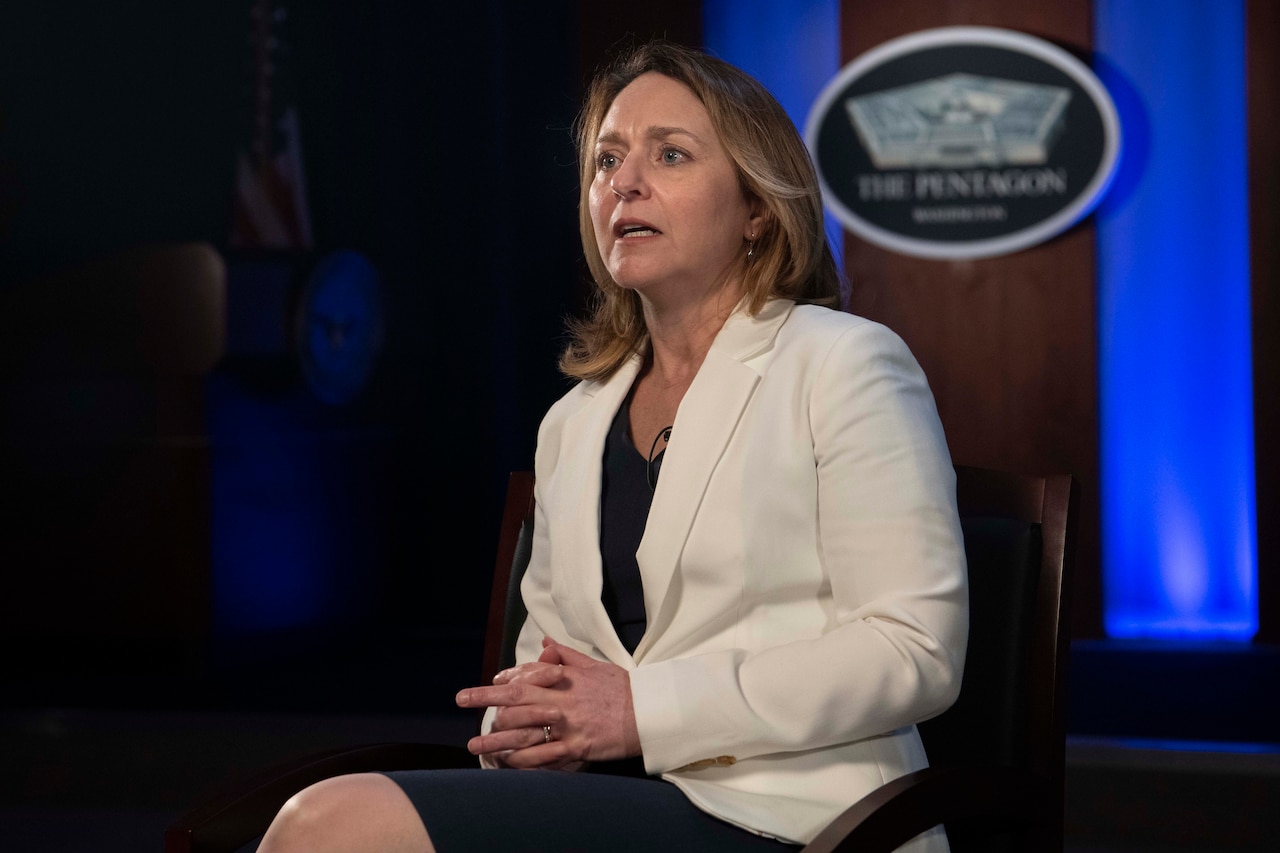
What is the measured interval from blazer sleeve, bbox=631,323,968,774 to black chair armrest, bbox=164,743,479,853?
44 centimetres

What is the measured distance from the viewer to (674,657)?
1.53 meters

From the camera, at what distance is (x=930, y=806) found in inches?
53.3

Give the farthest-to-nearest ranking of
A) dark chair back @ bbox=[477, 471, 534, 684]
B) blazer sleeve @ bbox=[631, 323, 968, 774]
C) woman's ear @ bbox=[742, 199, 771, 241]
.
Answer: dark chair back @ bbox=[477, 471, 534, 684], woman's ear @ bbox=[742, 199, 771, 241], blazer sleeve @ bbox=[631, 323, 968, 774]

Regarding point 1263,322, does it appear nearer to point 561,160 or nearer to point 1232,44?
point 1232,44

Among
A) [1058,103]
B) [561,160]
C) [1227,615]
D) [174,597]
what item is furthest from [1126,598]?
[174,597]

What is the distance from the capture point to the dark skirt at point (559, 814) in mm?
1345

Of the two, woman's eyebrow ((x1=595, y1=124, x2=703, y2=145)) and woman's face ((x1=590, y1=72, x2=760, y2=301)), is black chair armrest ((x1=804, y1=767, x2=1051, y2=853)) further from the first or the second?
woman's eyebrow ((x1=595, y1=124, x2=703, y2=145))

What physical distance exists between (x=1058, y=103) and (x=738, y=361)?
2976 mm

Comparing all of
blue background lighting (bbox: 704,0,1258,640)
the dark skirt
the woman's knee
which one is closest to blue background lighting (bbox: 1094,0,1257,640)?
blue background lighting (bbox: 704,0,1258,640)

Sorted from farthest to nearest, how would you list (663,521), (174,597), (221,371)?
(221,371) → (174,597) → (663,521)

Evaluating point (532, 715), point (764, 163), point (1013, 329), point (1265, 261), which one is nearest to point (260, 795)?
point (532, 715)

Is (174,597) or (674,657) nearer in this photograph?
(674,657)

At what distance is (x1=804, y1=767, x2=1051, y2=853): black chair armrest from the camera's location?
49.8 inches

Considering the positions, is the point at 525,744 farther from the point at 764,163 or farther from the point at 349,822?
the point at 764,163
